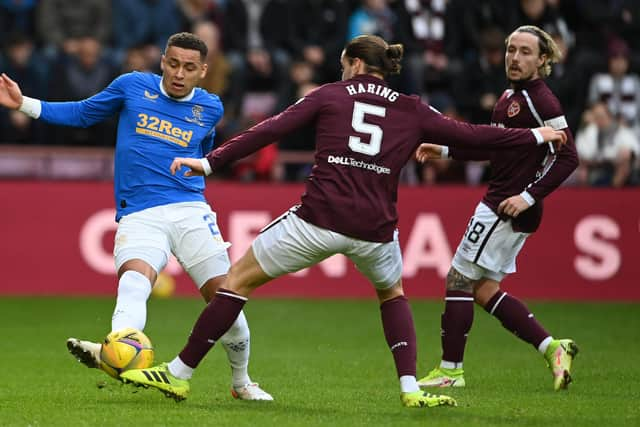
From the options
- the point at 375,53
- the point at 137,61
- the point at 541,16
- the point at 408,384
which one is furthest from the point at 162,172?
the point at 541,16

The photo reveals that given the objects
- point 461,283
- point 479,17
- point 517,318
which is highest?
point 479,17

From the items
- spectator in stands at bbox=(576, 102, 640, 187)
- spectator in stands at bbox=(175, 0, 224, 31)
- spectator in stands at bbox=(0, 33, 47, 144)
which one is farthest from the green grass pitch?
spectator in stands at bbox=(175, 0, 224, 31)

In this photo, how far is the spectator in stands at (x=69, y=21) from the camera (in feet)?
60.4

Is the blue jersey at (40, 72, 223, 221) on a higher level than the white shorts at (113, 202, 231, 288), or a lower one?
higher

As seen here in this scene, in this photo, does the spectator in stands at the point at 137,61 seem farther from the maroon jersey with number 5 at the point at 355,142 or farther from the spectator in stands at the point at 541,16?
the maroon jersey with number 5 at the point at 355,142

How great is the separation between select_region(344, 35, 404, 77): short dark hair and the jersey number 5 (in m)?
Result: 0.26

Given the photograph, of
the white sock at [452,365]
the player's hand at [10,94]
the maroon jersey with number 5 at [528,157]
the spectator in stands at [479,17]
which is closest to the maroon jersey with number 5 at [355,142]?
the maroon jersey with number 5 at [528,157]

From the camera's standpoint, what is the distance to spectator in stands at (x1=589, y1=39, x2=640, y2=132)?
58.9 feet

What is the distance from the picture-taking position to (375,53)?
7.79 metres

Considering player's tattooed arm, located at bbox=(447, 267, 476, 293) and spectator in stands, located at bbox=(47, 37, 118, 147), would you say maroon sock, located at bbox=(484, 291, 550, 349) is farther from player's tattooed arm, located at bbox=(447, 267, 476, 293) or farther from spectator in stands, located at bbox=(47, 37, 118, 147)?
spectator in stands, located at bbox=(47, 37, 118, 147)

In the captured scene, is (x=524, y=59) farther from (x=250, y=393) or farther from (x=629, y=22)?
(x=629, y=22)

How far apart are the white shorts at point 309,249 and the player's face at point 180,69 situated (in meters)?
1.31

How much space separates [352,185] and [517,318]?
7.83ft

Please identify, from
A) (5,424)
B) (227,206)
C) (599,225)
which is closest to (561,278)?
(599,225)
